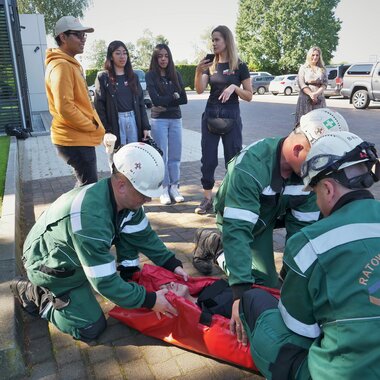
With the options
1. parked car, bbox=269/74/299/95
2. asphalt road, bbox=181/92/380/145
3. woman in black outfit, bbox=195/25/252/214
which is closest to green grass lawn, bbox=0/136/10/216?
woman in black outfit, bbox=195/25/252/214

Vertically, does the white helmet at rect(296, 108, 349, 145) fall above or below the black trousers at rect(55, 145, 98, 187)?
above

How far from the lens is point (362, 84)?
16.0 m

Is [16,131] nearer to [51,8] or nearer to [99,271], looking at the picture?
[99,271]

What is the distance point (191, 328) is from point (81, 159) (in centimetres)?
209

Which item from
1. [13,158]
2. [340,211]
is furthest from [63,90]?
[13,158]

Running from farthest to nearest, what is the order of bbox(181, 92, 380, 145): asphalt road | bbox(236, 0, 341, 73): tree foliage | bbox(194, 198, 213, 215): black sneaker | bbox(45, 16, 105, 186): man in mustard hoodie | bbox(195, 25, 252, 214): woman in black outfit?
bbox(236, 0, 341, 73): tree foliage → bbox(181, 92, 380, 145): asphalt road → bbox(194, 198, 213, 215): black sneaker → bbox(195, 25, 252, 214): woman in black outfit → bbox(45, 16, 105, 186): man in mustard hoodie

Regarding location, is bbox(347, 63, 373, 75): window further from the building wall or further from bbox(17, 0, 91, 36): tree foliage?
bbox(17, 0, 91, 36): tree foliage

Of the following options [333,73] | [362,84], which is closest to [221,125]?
[362,84]

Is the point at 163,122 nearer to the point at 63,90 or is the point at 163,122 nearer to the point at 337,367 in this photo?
the point at 63,90

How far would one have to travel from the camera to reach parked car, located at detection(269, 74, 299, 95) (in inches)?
1072

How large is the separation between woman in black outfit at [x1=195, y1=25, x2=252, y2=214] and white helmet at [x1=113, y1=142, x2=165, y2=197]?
2.42 metres

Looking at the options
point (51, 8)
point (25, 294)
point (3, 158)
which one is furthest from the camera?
point (51, 8)

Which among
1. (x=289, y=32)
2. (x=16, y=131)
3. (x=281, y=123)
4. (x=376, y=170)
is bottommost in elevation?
(x=281, y=123)

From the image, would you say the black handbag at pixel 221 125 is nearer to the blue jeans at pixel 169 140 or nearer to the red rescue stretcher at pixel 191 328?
the blue jeans at pixel 169 140
